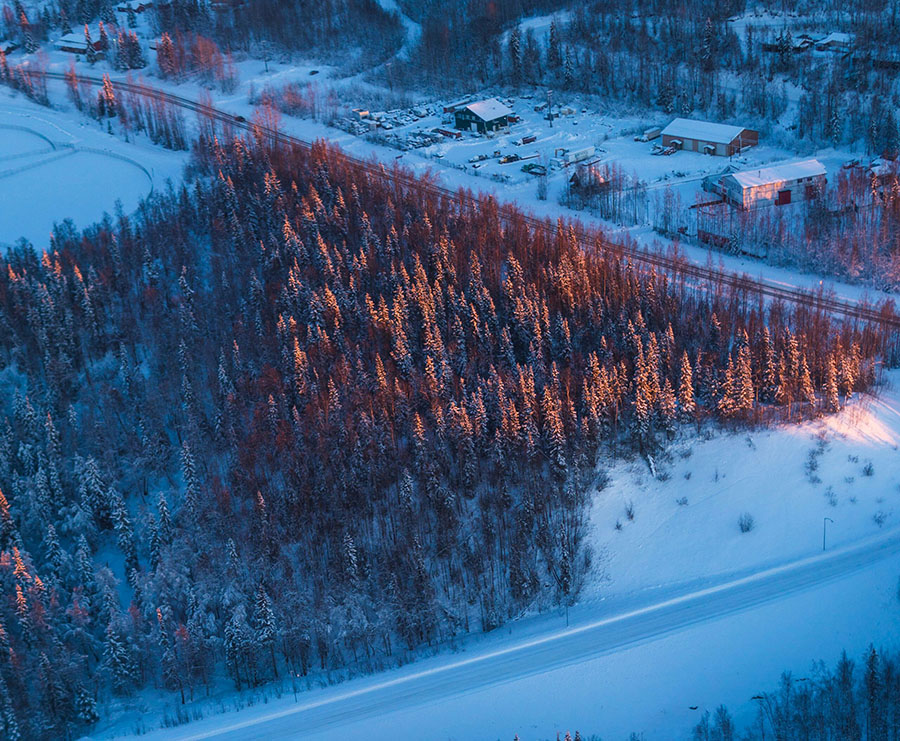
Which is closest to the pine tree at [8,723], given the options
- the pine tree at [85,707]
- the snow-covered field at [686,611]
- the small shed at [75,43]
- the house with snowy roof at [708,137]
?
the pine tree at [85,707]

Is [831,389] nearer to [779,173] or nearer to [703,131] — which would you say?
[779,173]

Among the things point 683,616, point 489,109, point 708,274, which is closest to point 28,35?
point 489,109

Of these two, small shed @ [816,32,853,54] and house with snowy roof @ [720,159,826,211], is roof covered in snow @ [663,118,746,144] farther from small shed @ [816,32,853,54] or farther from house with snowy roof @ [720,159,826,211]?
small shed @ [816,32,853,54]

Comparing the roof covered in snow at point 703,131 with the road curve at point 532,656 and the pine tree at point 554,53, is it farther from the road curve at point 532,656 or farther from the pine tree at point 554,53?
the road curve at point 532,656

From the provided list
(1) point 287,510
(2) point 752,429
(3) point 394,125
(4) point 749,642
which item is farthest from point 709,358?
(3) point 394,125

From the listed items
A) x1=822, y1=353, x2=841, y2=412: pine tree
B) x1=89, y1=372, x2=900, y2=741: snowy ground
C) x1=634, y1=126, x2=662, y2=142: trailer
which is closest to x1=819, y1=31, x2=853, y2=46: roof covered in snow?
x1=634, y1=126, x2=662, y2=142: trailer

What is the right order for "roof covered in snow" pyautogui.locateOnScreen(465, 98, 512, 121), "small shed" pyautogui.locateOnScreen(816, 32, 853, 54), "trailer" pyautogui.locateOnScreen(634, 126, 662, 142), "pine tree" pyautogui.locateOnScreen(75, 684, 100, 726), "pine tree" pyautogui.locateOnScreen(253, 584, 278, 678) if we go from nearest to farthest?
"pine tree" pyautogui.locateOnScreen(75, 684, 100, 726), "pine tree" pyautogui.locateOnScreen(253, 584, 278, 678), "trailer" pyautogui.locateOnScreen(634, 126, 662, 142), "roof covered in snow" pyautogui.locateOnScreen(465, 98, 512, 121), "small shed" pyautogui.locateOnScreen(816, 32, 853, 54)
